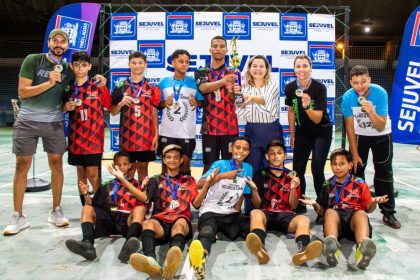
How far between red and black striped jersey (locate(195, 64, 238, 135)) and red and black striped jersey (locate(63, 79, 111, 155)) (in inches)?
38.7

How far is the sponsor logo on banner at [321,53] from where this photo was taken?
580cm

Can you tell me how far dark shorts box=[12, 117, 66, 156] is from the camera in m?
3.31

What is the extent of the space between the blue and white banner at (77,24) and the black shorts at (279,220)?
133 inches

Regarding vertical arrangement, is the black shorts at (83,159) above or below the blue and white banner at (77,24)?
below

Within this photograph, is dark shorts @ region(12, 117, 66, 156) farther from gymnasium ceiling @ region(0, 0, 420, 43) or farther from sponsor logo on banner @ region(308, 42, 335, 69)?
gymnasium ceiling @ region(0, 0, 420, 43)

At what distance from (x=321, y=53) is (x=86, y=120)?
12.9ft

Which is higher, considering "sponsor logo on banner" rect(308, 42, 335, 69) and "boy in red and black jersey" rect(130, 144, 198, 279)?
"sponsor logo on banner" rect(308, 42, 335, 69)

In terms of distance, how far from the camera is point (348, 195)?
3.05 m

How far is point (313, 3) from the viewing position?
11547 millimetres

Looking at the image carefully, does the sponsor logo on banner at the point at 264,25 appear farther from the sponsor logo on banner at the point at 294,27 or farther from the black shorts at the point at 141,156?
the black shorts at the point at 141,156

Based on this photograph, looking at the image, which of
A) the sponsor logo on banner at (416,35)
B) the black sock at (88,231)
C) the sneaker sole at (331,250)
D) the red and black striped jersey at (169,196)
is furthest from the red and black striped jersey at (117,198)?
the sponsor logo on banner at (416,35)

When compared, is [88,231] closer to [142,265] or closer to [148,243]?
[148,243]

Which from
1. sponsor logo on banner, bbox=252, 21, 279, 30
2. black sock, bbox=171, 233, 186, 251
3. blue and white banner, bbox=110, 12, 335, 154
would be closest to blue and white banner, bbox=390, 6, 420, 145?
blue and white banner, bbox=110, 12, 335, 154

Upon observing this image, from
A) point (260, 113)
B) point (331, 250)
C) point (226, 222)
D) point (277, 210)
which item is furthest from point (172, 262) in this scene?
point (260, 113)
